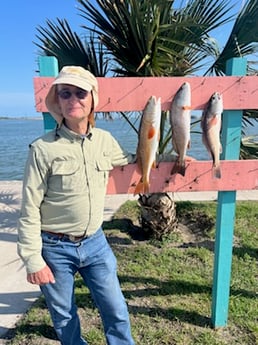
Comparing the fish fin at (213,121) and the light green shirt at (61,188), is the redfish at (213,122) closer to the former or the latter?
the fish fin at (213,121)

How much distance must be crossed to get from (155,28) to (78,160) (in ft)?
5.28

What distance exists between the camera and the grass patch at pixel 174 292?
2.24 m

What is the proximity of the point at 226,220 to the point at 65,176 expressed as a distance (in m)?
1.19

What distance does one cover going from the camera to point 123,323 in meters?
1.86

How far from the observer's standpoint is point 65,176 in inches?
62.8

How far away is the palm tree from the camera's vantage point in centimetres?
266

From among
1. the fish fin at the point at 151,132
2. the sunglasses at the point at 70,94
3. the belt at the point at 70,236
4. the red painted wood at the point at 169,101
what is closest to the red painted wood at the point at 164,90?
the red painted wood at the point at 169,101

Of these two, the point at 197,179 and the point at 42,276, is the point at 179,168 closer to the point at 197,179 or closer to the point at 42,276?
the point at 197,179

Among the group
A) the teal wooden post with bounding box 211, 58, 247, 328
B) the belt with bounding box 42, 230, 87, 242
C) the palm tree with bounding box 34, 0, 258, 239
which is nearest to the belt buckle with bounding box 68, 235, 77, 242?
the belt with bounding box 42, 230, 87, 242

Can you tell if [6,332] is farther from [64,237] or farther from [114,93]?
[114,93]

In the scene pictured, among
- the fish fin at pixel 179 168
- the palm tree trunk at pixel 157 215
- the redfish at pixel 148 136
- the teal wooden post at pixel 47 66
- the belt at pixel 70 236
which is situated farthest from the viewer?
the palm tree trunk at pixel 157 215

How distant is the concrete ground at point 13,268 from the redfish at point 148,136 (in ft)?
5.15

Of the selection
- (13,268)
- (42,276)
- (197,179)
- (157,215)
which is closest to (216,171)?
(197,179)

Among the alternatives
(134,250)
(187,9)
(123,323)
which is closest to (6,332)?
(123,323)
